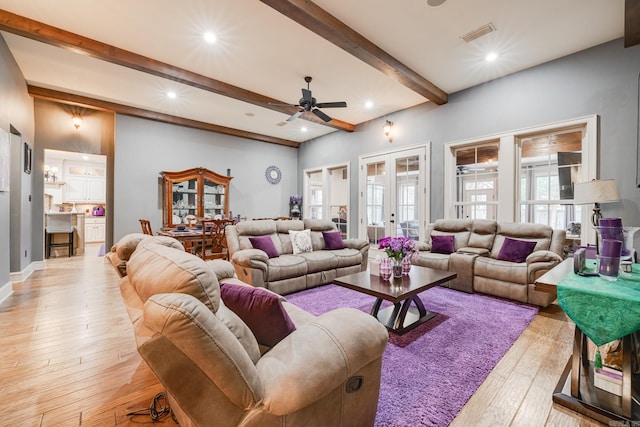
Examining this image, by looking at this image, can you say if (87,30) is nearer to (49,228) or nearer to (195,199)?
(195,199)

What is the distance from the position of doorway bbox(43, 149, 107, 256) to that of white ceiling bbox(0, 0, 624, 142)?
172 inches

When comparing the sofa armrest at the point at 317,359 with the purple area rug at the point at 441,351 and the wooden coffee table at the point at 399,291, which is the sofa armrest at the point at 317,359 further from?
the wooden coffee table at the point at 399,291

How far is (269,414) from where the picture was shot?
2.99 feet

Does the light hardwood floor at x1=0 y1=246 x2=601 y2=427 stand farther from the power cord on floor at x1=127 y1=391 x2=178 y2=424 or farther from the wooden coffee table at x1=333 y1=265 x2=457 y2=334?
the wooden coffee table at x1=333 y1=265 x2=457 y2=334

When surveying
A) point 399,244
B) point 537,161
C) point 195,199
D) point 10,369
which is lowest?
point 10,369

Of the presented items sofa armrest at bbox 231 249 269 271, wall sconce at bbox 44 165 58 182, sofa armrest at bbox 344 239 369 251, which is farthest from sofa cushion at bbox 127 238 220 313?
wall sconce at bbox 44 165 58 182

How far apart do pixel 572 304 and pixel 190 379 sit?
179 centimetres

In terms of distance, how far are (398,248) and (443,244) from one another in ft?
6.32

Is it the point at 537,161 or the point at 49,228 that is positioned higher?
the point at 537,161

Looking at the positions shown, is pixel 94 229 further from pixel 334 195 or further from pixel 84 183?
pixel 334 195

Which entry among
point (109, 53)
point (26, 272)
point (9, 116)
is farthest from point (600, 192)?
point (26, 272)

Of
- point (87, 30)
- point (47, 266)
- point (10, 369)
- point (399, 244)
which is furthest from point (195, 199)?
point (399, 244)

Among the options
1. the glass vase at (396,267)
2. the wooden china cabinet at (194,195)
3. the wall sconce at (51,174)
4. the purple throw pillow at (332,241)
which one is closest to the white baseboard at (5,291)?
the wooden china cabinet at (194,195)

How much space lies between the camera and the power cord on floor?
A: 1.51 metres
